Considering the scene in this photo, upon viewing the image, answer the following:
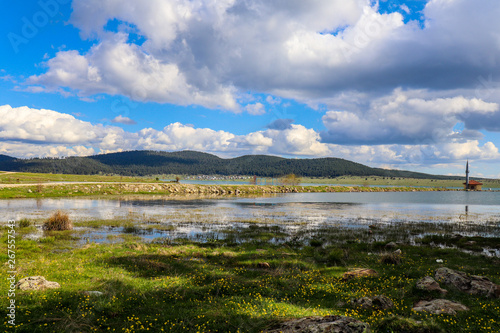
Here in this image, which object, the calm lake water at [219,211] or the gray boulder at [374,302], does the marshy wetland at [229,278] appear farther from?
the calm lake water at [219,211]

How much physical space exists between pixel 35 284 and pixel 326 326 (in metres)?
13.6

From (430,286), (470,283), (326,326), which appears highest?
(326,326)

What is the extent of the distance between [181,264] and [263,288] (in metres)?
7.03

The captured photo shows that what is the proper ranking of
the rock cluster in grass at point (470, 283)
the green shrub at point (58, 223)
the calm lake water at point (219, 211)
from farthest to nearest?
1. the calm lake water at point (219, 211)
2. the green shrub at point (58, 223)
3. the rock cluster in grass at point (470, 283)

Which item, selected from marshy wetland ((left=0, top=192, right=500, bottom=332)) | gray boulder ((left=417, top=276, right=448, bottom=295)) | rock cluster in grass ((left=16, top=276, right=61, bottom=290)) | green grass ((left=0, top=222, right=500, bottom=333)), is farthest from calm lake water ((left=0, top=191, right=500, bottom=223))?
gray boulder ((left=417, top=276, right=448, bottom=295))

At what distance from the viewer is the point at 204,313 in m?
11.7

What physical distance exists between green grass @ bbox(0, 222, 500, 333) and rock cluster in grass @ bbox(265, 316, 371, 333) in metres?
1.27

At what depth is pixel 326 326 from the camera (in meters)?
8.83

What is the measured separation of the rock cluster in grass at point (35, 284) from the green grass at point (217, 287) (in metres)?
0.58

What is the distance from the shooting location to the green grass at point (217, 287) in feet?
35.4

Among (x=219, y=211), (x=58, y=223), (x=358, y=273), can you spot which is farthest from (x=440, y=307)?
(x=219, y=211)

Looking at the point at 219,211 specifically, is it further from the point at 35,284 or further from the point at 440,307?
the point at 440,307

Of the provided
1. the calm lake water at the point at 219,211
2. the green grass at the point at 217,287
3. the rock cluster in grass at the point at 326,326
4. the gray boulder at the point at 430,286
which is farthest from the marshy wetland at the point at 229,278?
the calm lake water at the point at 219,211

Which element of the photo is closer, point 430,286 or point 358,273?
point 430,286
